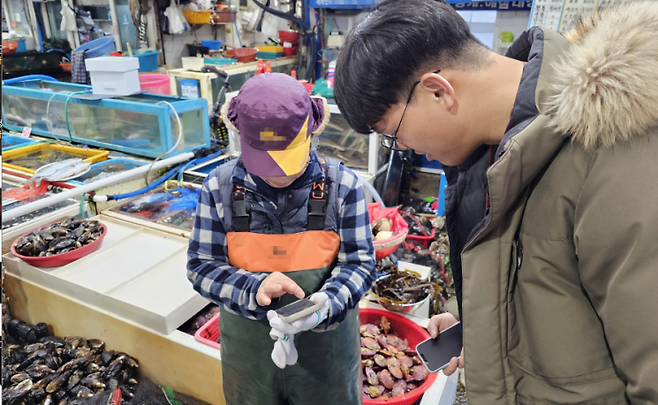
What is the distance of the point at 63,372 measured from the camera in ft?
6.57

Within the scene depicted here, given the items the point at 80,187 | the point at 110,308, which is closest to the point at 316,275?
the point at 110,308

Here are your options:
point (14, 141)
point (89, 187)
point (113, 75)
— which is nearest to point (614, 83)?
point (89, 187)

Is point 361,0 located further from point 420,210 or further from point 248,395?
point 248,395

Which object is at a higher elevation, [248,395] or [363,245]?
[363,245]

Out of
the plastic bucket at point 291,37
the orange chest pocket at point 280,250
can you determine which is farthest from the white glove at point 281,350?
the plastic bucket at point 291,37

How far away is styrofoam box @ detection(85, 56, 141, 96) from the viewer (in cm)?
342

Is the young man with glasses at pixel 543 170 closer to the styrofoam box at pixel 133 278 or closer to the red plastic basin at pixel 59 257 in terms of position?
the styrofoam box at pixel 133 278

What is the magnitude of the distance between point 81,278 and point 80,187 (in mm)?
805

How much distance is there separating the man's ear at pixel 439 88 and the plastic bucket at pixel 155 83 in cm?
362

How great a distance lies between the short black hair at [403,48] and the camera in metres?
0.83

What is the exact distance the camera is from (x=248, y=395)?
148cm

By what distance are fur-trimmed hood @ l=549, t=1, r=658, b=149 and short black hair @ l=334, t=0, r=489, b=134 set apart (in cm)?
22

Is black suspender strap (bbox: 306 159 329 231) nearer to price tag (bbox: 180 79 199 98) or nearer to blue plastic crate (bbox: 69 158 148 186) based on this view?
blue plastic crate (bbox: 69 158 148 186)

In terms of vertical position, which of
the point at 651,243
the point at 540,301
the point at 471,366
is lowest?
the point at 471,366
